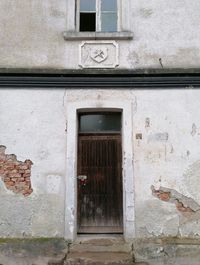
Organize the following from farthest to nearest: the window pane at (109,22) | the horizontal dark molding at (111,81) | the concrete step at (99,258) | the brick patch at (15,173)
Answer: the window pane at (109,22), the horizontal dark molding at (111,81), the brick patch at (15,173), the concrete step at (99,258)

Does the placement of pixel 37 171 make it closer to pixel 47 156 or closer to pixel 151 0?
pixel 47 156

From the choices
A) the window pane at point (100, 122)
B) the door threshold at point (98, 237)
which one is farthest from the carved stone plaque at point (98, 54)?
the door threshold at point (98, 237)

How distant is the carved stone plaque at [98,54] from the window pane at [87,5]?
981 mm

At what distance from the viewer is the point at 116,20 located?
8461mm

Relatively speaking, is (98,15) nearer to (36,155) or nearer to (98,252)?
(36,155)

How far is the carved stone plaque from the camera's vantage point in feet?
26.4

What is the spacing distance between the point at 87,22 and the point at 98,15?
0.30 meters

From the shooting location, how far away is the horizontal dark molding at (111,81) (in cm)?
788

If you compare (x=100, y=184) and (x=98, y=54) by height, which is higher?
(x=98, y=54)

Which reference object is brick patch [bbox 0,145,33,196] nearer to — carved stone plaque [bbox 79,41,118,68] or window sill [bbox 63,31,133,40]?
carved stone plaque [bbox 79,41,118,68]

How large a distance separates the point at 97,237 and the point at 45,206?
1306mm

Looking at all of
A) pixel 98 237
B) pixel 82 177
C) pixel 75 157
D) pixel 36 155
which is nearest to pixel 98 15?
pixel 75 157

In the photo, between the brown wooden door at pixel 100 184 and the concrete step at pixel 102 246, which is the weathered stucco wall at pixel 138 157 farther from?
the brown wooden door at pixel 100 184

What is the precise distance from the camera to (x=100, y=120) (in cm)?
830
